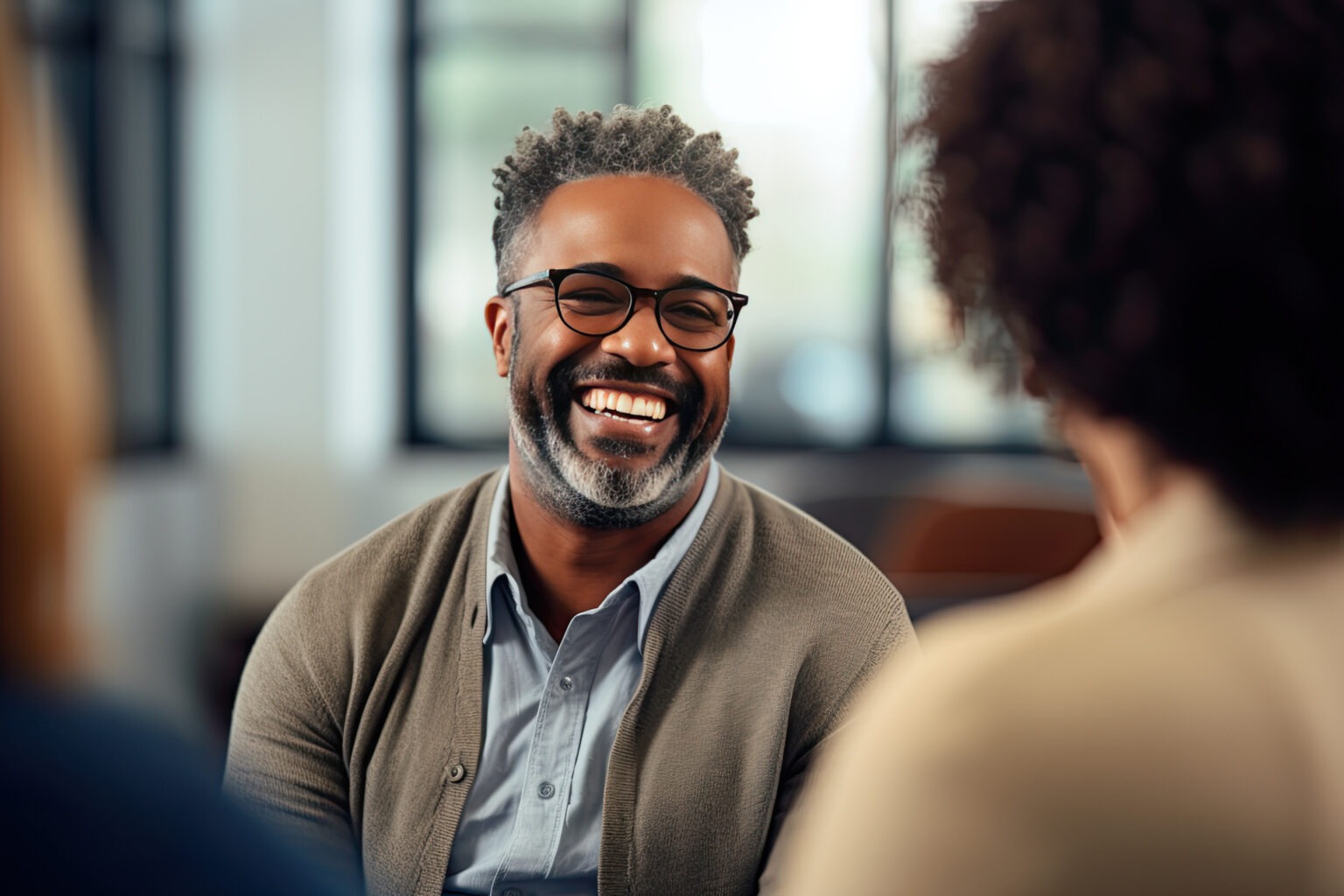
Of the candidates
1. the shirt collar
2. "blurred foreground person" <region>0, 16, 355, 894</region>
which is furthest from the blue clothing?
the shirt collar

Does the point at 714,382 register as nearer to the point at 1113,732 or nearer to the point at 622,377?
the point at 622,377

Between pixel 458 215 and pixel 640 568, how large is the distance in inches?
146

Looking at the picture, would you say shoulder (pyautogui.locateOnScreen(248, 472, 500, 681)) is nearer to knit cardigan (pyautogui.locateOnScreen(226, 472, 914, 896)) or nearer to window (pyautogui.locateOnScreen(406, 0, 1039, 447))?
knit cardigan (pyautogui.locateOnScreen(226, 472, 914, 896))

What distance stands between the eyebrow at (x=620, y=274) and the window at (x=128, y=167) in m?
2.94

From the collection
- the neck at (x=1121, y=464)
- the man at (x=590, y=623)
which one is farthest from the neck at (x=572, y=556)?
the neck at (x=1121, y=464)

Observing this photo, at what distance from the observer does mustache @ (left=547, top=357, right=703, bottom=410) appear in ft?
3.52

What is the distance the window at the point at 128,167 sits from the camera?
3.82m

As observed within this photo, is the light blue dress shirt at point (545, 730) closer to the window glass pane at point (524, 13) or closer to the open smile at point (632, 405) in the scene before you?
the open smile at point (632, 405)

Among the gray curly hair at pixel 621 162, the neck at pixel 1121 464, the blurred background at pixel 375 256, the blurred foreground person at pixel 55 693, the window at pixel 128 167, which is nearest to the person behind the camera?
the blurred foreground person at pixel 55 693

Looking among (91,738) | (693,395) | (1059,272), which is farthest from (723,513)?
(91,738)

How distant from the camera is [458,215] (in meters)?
4.62

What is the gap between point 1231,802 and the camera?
52 cm

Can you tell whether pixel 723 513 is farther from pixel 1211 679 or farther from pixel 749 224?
pixel 1211 679

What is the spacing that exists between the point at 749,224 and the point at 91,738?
31.7 inches
